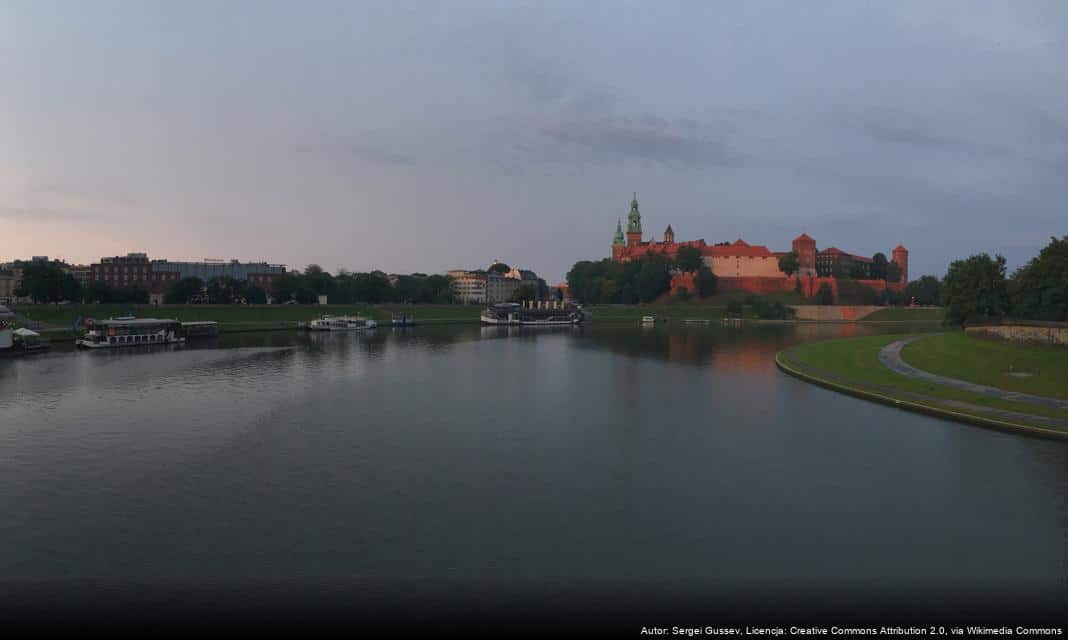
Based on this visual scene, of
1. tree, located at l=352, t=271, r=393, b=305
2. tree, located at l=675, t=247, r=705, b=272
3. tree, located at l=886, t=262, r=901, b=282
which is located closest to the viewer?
tree, located at l=352, t=271, r=393, b=305

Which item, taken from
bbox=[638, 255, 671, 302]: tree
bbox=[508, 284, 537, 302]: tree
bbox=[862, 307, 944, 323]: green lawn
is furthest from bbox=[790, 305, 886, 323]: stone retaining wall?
bbox=[508, 284, 537, 302]: tree

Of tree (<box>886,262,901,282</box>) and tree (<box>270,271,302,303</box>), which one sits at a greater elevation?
tree (<box>886,262,901,282</box>)

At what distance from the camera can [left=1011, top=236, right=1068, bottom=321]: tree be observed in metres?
47.1

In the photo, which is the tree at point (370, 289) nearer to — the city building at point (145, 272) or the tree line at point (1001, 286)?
the city building at point (145, 272)

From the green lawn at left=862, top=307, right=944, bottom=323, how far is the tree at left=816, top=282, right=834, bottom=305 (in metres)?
12.0

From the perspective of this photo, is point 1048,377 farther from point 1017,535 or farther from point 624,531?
point 624,531

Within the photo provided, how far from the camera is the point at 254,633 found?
36.2 ft

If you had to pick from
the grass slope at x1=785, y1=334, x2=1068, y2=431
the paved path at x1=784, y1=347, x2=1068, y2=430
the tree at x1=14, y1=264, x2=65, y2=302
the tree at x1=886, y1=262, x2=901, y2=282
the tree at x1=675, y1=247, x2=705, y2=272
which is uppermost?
the tree at x1=675, y1=247, x2=705, y2=272

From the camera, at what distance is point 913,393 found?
110 feet

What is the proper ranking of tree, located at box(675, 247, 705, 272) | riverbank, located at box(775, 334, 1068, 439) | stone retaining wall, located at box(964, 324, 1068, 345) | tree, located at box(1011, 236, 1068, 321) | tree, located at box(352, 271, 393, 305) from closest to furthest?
riverbank, located at box(775, 334, 1068, 439)
stone retaining wall, located at box(964, 324, 1068, 345)
tree, located at box(1011, 236, 1068, 321)
tree, located at box(352, 271, 393, 305)
tree, located at box(675, 247, 705, 272)

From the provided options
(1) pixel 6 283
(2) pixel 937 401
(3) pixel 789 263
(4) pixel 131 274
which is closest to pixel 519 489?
(2) pixel 937 401

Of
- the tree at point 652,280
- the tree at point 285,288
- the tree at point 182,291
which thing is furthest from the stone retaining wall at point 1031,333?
the tree at point 182,291

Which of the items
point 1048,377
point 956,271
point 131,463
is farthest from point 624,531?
point 956,271

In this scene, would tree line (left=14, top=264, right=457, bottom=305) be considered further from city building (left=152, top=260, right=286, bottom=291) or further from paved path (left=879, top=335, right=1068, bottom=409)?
paved path (left=879, top=335, right=1068, bottom=409)
